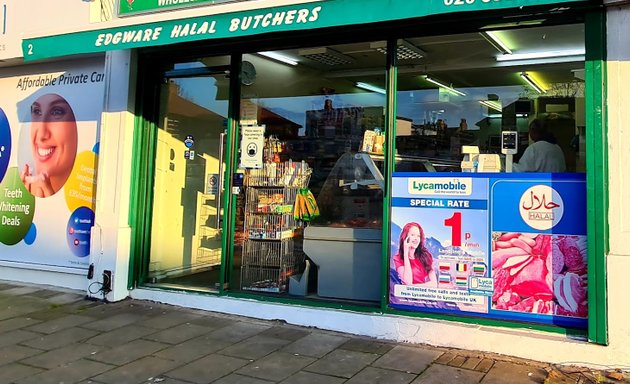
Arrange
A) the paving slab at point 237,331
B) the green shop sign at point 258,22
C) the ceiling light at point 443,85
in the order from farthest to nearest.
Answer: the ceiling light at point 443,85 < the paving slab at point 237,331 < the green shop sign at point 258,22

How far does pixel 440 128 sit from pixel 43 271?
17.9 feet

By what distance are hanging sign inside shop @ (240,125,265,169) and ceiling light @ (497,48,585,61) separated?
2676mm

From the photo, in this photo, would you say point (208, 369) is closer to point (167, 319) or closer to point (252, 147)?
point (167, 319)

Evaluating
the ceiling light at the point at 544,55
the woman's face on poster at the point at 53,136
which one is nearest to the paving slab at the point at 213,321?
the woman's face on poster at the point at 53,136

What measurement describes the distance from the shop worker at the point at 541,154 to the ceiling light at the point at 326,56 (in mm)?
2025

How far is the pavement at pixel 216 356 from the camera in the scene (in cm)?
381

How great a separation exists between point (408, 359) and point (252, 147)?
2843 millimetres

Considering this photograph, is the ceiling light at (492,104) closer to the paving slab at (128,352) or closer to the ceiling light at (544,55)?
the ceiling light at (544,55)

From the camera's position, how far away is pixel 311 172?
5.89 meters

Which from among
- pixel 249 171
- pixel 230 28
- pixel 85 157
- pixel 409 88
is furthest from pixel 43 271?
pixel 409 88

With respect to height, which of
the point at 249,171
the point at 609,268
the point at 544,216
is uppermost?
the point at 249,171

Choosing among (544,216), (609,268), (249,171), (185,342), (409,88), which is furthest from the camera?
(249,171)

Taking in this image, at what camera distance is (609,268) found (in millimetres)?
3957

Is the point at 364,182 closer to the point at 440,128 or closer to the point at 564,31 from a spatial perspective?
the point at 440,128
